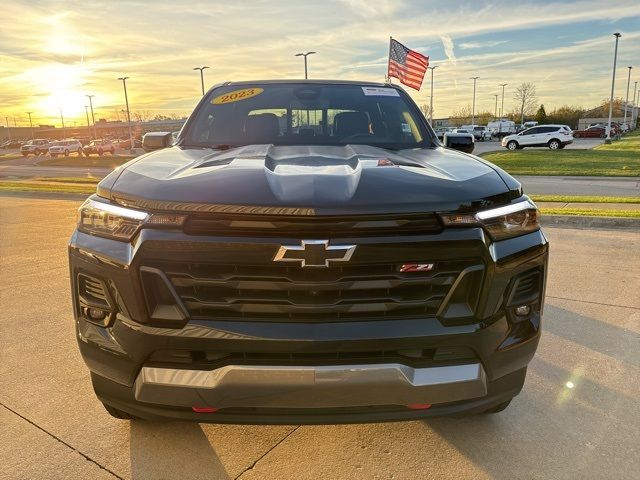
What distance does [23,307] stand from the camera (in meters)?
4.45

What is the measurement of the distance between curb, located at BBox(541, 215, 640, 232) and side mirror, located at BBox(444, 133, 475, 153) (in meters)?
4.75

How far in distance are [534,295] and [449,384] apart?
565mm

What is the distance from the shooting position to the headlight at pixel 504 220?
195cm

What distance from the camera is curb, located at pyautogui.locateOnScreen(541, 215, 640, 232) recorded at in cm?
748

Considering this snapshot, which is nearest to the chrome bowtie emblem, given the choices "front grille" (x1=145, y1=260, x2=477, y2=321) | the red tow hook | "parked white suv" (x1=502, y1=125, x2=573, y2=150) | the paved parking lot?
"front grille" (x1=145, y1=260, x2=477, y2=321)

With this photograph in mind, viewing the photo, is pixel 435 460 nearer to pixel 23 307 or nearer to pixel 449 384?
pixel 449 384

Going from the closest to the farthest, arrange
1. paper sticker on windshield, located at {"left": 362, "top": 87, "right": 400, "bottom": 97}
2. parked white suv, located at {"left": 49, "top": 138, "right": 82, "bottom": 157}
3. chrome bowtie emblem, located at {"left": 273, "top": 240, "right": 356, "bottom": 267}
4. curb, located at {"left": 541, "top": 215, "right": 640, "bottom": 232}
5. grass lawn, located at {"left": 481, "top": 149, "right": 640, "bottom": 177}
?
chrome bowtie emblem, located at {"left": 273, "top": 240, "right": 356, "bottom": 267}
paper sticker on windshield, located at {"left": 362, "top": 87, "right": 400, "bottom": 97}
curb, located at {"left": 541, "top": 215, "right": 640, "bottom": 232}
grass lawn, located at {"left": 481, "top": 149, "right": 640, "bottom": 177}
parked white suv, located at {"left": 49, "top": 138, "right": 82, "bottom": 157}

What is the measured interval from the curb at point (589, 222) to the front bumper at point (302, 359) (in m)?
6.42

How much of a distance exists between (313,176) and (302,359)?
74cm

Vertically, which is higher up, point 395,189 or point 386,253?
point 395,189

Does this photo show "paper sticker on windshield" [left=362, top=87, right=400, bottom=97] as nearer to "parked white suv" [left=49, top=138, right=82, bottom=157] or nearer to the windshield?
the windshield

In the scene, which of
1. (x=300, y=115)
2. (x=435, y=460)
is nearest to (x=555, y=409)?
(x=435, y=460)

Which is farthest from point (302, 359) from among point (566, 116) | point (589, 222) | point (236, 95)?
point (566, 116)

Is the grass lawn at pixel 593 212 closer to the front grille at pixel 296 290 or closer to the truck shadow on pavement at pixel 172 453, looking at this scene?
the front grille at pixel 296 290
